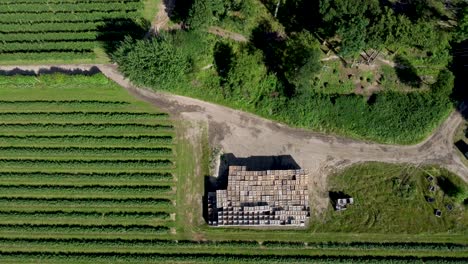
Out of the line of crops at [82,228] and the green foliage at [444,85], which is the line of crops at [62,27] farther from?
the green foliage at [444,85]

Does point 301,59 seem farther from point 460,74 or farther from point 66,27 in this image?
point 66,27

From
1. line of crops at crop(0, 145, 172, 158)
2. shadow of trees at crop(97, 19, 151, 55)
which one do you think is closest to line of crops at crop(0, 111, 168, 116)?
line of crops at crop(0, 145, 172, 158)

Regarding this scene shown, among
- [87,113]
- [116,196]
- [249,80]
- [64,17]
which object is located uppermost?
[64,17]

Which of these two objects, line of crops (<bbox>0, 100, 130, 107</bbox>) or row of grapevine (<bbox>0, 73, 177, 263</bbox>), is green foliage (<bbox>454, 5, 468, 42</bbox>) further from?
line of crops (<bbox>0, 100, 130, 107</bbox>)

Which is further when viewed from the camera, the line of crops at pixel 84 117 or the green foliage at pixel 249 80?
the line of crops at pixel 84 117

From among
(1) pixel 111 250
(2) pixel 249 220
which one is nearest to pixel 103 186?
(1) pixel 111 250

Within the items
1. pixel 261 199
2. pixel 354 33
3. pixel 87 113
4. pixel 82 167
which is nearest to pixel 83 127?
pixel 87 113

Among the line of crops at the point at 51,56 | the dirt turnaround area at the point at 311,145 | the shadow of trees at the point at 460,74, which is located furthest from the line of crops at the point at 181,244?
the line of crops at the point at 51,56
